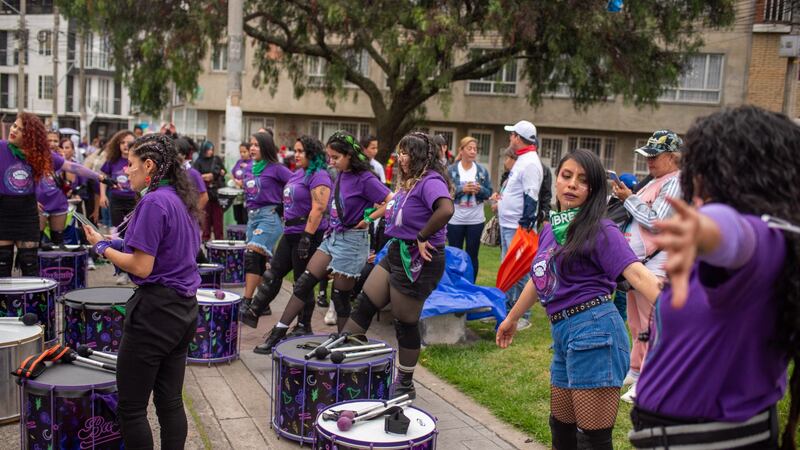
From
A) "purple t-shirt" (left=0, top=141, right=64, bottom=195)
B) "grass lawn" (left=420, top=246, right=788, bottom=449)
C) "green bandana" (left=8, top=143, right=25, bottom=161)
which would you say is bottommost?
"grass lawn" (left=420, top=246, right=788, bottom=449)

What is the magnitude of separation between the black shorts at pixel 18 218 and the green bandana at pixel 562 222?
5.42 metres

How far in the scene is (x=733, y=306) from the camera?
74.6 inches

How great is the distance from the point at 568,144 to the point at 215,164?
65.0ft

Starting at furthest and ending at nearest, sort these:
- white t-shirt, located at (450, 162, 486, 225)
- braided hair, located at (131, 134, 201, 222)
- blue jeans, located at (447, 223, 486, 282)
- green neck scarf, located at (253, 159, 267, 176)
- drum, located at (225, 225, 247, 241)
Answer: drum, located at (225, 225, 247, 241)
blue jeans, located at (447, 223, 486, 282)
white t-shirt, located at (450, 162, 486, 225)
green neck scarf, located at (253, 159, 267, 176)
braided hair, located at (131, 134, 201, 222)

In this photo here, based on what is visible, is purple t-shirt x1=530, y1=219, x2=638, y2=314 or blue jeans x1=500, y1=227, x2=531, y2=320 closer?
purple t-shirt x1=530, y1=219, x2=638, y2=314

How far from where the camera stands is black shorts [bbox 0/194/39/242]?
6.73 meters

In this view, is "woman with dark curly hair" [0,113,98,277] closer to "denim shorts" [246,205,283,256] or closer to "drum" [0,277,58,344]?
"drum" [0,277,58,344]

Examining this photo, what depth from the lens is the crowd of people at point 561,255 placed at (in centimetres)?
190

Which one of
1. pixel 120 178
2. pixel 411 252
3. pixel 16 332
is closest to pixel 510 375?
pixel 411 252

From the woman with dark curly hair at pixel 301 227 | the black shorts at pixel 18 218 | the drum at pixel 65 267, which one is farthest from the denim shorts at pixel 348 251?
the drum at pixel 65 267

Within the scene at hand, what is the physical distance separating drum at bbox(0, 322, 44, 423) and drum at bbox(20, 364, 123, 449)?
0.74m

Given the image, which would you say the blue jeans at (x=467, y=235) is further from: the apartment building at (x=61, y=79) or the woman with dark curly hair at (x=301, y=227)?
the apartment building at (x=61, y=79)

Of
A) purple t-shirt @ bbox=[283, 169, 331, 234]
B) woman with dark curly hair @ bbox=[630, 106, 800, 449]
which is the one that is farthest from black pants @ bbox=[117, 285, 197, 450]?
purple t-shirt @ bbox=[283, 169, 331, 234]

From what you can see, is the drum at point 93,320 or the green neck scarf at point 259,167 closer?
the drum at point 93,320
